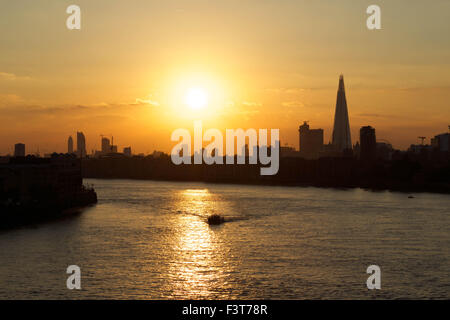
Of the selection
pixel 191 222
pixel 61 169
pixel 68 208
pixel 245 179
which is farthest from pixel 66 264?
pixel 245 179

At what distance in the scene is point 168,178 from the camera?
19475cm

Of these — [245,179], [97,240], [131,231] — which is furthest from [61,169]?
[245,179]

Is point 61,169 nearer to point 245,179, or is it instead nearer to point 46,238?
point 46,238

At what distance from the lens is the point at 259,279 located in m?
26.2

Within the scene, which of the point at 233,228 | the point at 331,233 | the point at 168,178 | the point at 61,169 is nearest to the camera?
the point at 331,233

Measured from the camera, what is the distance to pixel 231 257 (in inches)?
1286

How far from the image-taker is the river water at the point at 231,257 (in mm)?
24172

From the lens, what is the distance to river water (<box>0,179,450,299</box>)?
2417 cm

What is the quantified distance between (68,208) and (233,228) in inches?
959
